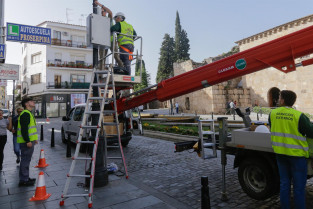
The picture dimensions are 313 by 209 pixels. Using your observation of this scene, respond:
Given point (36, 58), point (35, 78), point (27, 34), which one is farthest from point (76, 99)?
point (27, 34)

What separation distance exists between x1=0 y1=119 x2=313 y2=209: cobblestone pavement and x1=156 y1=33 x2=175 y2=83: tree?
4547 centimetres

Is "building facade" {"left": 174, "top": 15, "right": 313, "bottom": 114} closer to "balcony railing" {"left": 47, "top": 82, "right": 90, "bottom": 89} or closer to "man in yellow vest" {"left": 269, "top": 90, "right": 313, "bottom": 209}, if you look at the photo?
"balcony railing" {"left": 47, "top": 82, "right": 90, "bottom": 89}

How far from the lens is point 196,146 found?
15.8ft

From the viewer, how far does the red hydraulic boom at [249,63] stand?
11.8ft

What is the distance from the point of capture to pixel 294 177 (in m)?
3.09

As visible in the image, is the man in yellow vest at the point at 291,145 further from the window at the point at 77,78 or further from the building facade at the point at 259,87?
the window at the point at 77,78

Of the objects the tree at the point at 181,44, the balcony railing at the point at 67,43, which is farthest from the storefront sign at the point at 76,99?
the tree at the point at 181,44

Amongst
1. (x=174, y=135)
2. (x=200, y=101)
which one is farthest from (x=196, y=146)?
(x=200, y=101)

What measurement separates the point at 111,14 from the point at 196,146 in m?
3.91

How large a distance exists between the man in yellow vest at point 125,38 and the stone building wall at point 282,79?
70.3 feet

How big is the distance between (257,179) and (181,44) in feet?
179

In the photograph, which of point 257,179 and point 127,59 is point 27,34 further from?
point 257,179

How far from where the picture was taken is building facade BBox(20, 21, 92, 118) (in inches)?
1335

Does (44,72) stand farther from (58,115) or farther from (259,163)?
(259,163)
